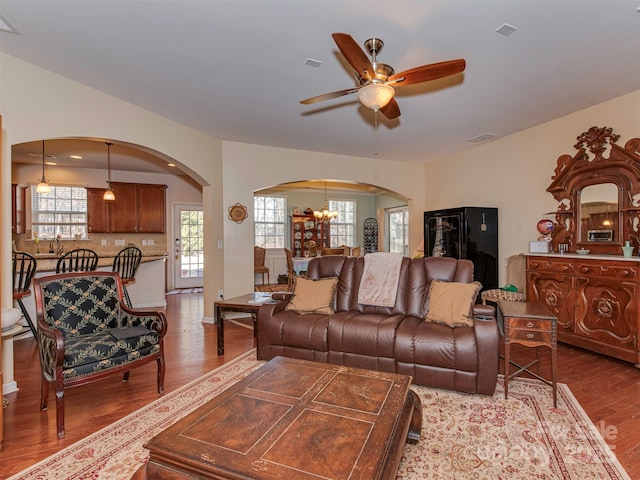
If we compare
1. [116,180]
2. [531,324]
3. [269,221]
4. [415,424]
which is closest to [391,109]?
[531,324]

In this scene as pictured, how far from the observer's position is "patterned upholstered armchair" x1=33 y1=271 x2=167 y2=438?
88.3 inches

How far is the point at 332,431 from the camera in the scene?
4.61ft

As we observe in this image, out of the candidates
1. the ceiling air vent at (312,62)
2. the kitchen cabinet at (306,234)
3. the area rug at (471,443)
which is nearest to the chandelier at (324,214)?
the kitchen cabinet at (306,234)

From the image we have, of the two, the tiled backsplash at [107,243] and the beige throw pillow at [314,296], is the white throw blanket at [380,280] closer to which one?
the beige throw pillow at [314,296]

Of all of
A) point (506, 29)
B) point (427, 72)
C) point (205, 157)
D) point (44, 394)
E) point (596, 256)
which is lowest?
point (44, 394)

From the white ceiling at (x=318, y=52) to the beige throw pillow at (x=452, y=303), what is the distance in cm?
197

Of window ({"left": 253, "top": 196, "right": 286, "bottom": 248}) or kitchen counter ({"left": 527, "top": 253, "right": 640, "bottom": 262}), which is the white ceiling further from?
window ({"left": 253, "top": 196, "right": 286, "bottom": 248})

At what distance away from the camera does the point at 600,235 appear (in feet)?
12.5

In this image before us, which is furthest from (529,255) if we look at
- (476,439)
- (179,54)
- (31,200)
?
(31,200)

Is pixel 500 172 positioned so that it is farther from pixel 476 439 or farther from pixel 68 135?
pixel 68 135

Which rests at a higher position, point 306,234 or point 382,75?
point 382,75

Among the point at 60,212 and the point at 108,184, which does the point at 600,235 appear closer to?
the point at 108,184

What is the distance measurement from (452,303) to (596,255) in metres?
2.09

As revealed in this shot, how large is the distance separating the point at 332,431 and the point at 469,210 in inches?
171
